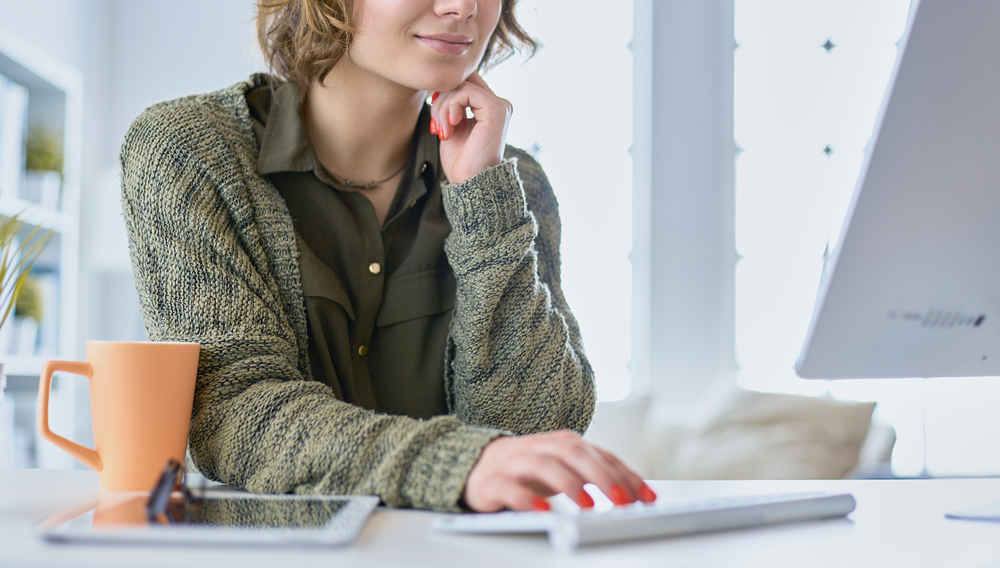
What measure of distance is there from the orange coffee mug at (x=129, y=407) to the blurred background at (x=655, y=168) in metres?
1.90

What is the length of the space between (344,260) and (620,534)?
66cm

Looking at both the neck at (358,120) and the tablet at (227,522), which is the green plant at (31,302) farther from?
the tablet at (227,522)

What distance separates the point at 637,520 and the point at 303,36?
0.83 meters

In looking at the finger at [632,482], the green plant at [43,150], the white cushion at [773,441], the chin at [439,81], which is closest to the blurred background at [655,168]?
the green plant at [43,150]

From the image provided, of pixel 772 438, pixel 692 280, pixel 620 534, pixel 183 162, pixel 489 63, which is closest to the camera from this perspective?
pixel 620 534

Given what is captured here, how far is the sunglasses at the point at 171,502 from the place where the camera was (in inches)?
15.8

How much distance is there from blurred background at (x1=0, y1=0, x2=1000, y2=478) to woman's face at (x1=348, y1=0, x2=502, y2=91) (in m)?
1.53

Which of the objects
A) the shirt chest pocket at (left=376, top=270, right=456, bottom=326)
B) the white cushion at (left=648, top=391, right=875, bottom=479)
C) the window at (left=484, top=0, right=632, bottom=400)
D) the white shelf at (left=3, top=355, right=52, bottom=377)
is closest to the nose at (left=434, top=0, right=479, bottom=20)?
the shirt chest pocket at (left=376, top=270, right=456, bottom=326)

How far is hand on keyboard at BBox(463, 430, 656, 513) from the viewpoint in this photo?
1.55 ft

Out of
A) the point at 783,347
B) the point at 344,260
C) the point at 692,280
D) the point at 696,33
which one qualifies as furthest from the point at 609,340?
the point at 344,260

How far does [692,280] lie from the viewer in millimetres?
2514

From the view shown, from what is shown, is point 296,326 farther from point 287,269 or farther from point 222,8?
point 222,8

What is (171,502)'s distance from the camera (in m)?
0.44

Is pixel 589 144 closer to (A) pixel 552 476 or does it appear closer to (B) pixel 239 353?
(B) pixel 239 353
